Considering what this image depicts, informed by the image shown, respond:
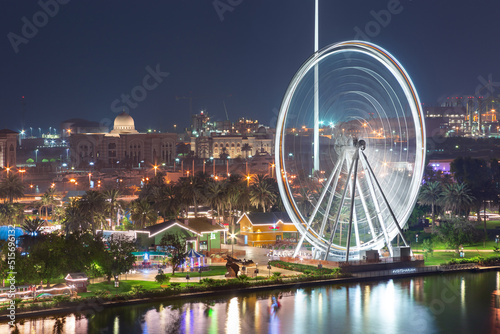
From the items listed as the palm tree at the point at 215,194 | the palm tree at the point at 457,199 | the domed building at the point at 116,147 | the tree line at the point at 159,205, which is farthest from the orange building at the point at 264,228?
the domed building at the point at 116,147

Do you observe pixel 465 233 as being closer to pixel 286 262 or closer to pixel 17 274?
pixel 286 262

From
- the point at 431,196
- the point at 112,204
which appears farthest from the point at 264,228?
the point at 431,196

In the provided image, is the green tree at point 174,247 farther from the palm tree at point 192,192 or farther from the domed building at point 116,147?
the domed building at point 116,147

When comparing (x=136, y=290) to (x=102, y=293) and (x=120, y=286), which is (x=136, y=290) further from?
(x=120, y=286)

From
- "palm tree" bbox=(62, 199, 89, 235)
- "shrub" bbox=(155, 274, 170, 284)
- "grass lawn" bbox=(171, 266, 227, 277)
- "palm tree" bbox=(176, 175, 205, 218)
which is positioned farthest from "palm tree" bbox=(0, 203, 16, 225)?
"shrub" bbox=(155, 274, 170, 284)

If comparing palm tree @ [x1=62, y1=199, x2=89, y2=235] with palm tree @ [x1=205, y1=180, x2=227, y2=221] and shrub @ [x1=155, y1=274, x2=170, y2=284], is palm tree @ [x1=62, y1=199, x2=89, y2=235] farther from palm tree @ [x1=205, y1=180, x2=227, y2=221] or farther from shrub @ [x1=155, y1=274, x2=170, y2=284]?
shrub @ [x1=155, y1=274, x2=170, y2=284]
